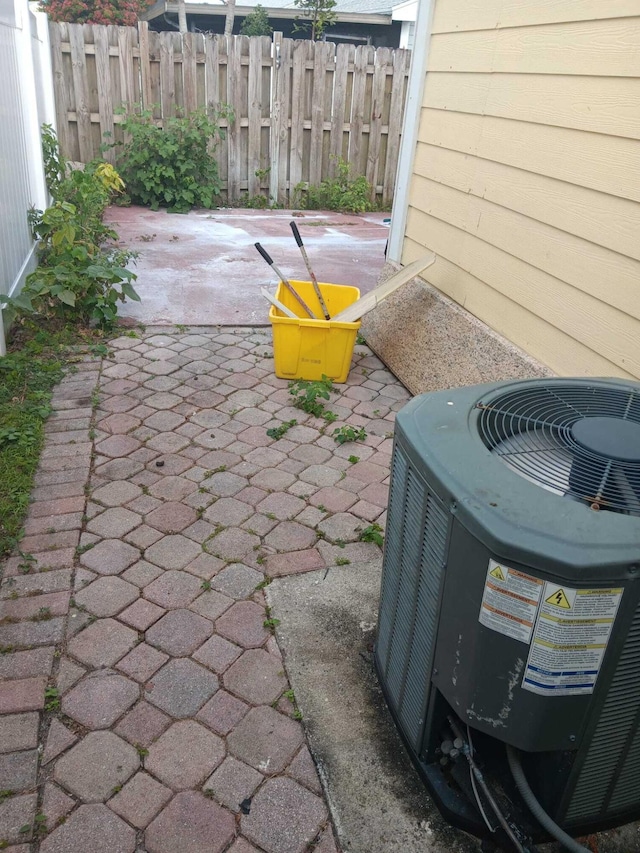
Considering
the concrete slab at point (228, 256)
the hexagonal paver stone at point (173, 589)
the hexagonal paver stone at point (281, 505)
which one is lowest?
the hexagonal paver stone at point (173, 589)

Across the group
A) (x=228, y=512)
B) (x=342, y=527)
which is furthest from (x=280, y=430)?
(x=342, y=527)

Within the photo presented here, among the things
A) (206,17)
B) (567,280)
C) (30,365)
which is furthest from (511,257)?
(206,17)

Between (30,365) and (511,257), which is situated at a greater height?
(511,257)

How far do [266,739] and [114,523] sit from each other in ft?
4.31

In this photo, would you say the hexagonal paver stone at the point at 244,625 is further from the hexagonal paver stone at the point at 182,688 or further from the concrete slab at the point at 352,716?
the hexagonal paver stone at the point at 182,688

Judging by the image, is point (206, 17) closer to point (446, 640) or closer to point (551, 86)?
point (551, 86)

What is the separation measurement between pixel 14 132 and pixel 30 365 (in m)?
2.54

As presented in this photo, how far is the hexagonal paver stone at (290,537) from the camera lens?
2963 mm

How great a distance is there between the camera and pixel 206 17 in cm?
2011

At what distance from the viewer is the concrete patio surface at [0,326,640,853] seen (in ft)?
6.09

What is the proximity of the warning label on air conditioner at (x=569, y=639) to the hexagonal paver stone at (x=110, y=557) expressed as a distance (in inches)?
70.0

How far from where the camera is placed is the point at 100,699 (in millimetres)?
2195

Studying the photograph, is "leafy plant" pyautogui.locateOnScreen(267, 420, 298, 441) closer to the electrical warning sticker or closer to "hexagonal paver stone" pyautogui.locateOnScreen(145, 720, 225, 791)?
"hexagonal paver stone" pyautogui.locateOnScreen(145, 720, 225, 791)

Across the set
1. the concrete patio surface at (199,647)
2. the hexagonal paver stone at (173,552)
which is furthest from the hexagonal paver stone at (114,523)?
the hexagonal paver stone at (173,552)
